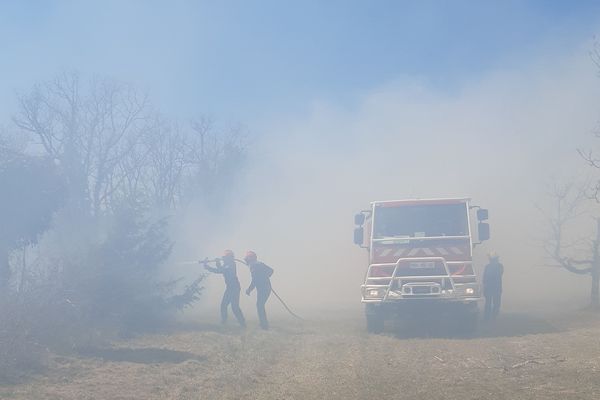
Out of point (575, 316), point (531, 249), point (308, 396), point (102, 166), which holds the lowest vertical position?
point (308, 396)

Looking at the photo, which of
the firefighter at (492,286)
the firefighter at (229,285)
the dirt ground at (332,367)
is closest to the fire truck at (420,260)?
the dirt ground at (332,367)

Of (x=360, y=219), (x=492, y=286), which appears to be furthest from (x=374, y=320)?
(x=492, y=286)

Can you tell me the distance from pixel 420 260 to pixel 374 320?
1.73 m

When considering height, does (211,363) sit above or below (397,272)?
below

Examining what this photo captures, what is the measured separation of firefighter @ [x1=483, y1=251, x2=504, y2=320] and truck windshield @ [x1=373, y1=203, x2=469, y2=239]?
2791 millimetres

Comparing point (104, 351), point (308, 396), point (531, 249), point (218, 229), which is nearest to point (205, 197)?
point (218, 229)

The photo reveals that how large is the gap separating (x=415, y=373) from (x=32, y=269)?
8.44 m

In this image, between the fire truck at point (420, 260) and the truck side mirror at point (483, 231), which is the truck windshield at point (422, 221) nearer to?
the fire truck at point (420, 260)

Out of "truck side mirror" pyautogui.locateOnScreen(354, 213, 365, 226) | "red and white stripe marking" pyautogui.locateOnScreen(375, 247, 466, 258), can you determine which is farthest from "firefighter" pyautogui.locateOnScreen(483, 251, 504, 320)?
"truck side mirror" pyautogui.locateOnScreen(354, 213, 365, 226)

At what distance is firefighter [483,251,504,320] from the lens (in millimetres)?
17078

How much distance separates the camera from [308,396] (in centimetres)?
811

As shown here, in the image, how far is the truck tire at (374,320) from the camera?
572 inches

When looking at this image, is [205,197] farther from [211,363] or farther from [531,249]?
[211,363]

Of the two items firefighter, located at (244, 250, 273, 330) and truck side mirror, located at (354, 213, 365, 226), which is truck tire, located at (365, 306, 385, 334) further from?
firefighter, located at (244, 250, 273, 330)
